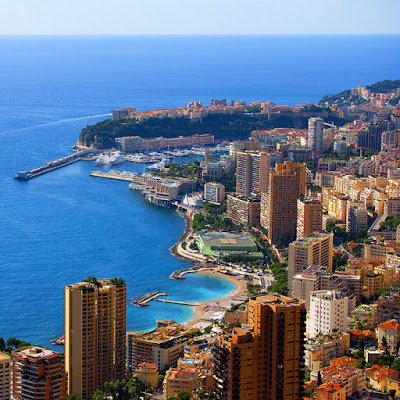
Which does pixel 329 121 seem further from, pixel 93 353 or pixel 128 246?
pixel 93 353

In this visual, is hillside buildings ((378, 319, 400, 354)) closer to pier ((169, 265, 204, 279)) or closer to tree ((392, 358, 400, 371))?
tree ((392, 358, 400, 371))

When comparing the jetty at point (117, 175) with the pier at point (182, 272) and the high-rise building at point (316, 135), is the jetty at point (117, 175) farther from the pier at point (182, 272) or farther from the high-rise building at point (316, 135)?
the pier at point (182, 272)

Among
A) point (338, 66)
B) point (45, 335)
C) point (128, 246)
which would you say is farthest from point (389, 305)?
point (338, 66)

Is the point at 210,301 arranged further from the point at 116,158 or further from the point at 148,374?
the point at 116,158

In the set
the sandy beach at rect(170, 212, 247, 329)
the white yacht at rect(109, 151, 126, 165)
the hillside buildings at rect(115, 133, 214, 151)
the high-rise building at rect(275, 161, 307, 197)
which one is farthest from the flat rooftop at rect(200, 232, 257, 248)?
the hillside buildings at rect(115, 133, 214, 151)

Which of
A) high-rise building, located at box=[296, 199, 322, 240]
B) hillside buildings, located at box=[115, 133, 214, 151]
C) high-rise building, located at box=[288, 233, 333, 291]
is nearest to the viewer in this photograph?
high-rise building, located at box=[288, 233, 333, 291]

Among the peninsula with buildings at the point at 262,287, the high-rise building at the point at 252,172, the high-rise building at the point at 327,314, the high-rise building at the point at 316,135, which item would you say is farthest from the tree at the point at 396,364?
the high-rise building at the point at 316,135
